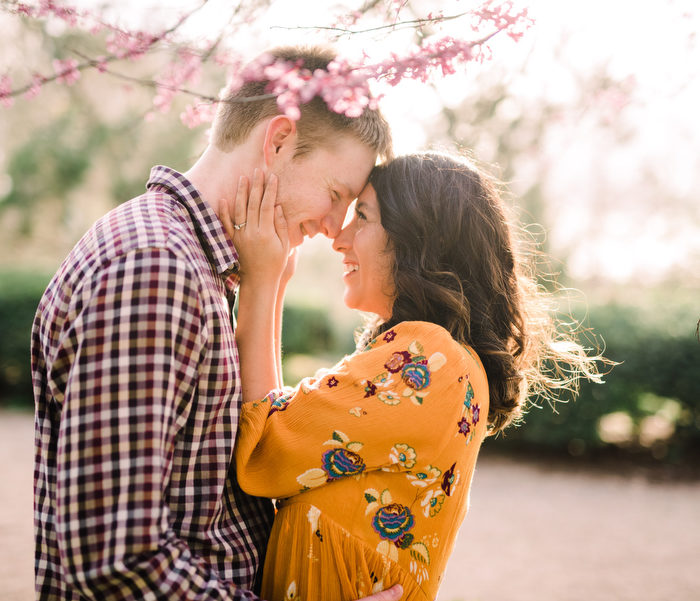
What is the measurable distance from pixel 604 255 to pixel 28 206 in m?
20.3

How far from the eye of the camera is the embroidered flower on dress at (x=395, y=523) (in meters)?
1.95

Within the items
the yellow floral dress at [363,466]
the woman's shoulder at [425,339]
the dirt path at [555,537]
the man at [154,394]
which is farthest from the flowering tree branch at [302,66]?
the dirt path at [555,537]

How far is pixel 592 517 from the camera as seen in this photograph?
22.1ft

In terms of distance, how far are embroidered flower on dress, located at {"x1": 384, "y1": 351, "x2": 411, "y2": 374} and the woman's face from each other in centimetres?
54

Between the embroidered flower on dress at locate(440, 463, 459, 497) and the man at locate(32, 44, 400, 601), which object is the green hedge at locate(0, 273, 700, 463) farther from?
the man at locate(32, 44, 400, 601)

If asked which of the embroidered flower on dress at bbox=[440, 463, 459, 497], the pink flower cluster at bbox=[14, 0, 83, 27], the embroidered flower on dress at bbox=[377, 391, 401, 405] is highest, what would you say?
the pink flower cluster at bbox=[14, 0, 83, 27]

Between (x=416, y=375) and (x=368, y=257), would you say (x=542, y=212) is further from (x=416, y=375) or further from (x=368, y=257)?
(x=416, y=375)

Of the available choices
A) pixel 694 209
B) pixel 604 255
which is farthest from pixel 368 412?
pixel 694 209

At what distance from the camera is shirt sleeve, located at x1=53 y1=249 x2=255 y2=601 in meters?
1.47

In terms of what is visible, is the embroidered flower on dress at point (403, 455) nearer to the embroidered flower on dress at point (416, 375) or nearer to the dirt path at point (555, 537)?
the embroidered flower on dress at point (416, 375)

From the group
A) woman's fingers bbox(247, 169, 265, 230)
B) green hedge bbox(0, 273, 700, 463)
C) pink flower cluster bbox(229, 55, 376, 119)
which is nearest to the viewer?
pink flower cluster bbox(229, 55, 376, 119)

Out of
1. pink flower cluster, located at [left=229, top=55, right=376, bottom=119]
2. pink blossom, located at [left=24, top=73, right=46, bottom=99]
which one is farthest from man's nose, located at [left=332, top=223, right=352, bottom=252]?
pink blossom, located at [left=24, top=73, right=46, bottom=99]

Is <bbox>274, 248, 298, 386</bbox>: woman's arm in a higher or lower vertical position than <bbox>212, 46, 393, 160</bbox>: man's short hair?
lower

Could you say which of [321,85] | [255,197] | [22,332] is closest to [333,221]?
[255,197]
